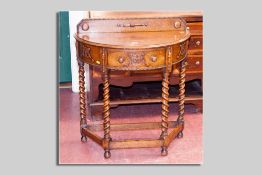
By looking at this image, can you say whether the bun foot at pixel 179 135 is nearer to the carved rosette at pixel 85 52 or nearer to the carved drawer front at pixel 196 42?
the carved drawer front at pixel 196 42

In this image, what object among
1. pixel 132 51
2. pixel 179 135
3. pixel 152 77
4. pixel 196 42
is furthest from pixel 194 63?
pixel 132 51

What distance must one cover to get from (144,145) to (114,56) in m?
0.76

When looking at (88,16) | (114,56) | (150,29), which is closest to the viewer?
(114,56)

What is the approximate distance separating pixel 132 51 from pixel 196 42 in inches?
43.4

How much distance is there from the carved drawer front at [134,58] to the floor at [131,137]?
2.49 ft

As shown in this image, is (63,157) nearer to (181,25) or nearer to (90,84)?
(90,84)

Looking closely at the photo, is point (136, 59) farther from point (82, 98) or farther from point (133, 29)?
point (82, 98)

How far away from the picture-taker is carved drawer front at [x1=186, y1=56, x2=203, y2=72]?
14.1 ft

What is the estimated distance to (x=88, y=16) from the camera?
4.01 m

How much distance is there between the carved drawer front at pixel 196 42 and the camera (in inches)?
166

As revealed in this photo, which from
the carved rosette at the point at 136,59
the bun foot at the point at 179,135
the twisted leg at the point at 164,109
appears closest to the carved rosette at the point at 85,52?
the carved rosette at the point at 136,59

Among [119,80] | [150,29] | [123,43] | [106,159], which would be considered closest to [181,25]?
[150,29]

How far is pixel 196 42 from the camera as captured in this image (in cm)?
423

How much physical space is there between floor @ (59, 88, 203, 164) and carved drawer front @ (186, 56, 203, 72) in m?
0.40
